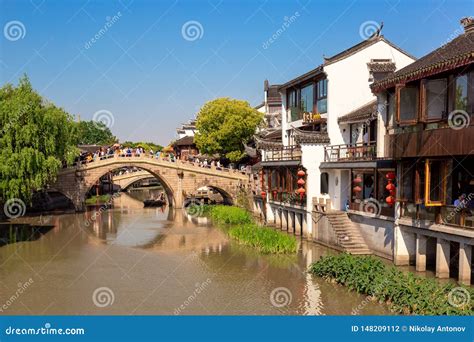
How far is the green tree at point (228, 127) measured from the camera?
4906 cm

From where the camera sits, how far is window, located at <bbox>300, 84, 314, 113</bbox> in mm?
29000

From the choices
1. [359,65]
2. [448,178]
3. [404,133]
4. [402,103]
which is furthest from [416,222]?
[359,65]

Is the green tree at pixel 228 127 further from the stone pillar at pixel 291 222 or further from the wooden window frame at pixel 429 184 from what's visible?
the wooden window frame at pixel 429 184

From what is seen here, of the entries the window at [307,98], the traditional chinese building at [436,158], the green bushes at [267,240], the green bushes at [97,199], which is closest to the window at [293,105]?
the window at [307,98]

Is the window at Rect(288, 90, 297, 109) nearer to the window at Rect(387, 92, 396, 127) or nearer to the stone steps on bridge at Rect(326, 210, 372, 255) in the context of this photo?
the stone steps on bridge at Rect(326, 210, 372, 255)

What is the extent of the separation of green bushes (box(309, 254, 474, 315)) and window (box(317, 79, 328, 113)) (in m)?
11.2

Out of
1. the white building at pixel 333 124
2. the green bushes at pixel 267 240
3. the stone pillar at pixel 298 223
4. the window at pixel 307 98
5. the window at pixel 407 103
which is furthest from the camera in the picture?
the window at pixel 307 98

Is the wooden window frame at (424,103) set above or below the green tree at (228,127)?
below

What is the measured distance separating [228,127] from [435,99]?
33416 mm

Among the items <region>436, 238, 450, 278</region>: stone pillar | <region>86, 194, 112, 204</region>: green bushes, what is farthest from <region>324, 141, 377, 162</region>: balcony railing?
<region>86, 194, 112, 204</region>: green bushes

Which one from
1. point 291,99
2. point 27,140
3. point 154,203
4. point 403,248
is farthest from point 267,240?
point 154,203

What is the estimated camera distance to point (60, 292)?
55.6 ft

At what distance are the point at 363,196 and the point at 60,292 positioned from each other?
1369 cm

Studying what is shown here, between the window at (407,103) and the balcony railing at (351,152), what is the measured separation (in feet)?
10.1
